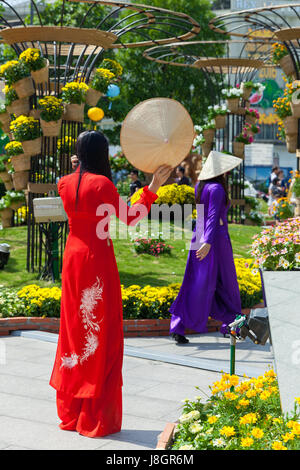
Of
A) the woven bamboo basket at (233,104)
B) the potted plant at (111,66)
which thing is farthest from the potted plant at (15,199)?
the woven bamboo basket at (233,104)

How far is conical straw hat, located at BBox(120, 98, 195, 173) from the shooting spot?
472 cm

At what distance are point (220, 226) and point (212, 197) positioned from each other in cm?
35

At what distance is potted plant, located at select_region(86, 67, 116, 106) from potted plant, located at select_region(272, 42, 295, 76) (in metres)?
3.52

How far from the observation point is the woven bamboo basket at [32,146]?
9.48m

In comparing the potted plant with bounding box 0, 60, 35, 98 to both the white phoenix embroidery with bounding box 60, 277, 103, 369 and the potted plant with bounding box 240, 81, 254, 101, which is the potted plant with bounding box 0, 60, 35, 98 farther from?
the potted plant with bounding box 240, 81, 254, 101

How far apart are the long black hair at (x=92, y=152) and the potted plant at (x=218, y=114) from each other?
12086mm

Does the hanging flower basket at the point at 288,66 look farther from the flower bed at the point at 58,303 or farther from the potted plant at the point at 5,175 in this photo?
the potted plant at the point at 5,175

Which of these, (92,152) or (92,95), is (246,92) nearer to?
(92,95)

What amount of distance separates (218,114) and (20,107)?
7.58 meters

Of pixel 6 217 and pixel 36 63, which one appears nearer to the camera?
pixel 36 63

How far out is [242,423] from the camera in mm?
3465

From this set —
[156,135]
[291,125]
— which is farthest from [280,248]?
[291,125]
